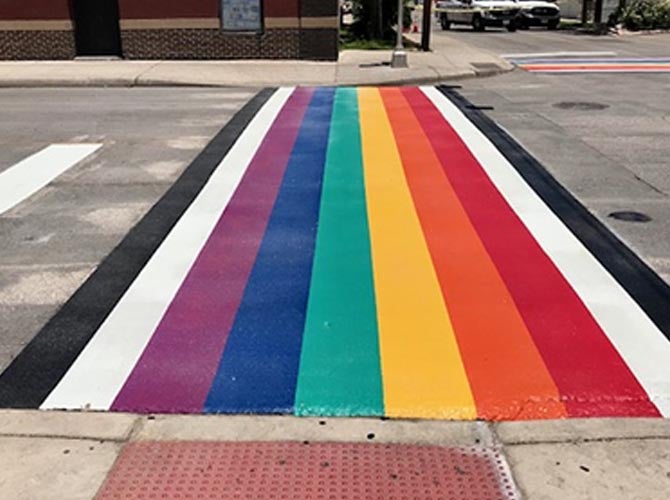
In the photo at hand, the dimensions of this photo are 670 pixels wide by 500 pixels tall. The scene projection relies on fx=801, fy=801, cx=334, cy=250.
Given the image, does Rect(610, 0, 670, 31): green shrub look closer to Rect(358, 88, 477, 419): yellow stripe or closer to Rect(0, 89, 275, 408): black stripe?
Rect(358, 88, 477, 419): yellow stripe

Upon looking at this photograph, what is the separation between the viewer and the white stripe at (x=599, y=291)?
15.2 ft

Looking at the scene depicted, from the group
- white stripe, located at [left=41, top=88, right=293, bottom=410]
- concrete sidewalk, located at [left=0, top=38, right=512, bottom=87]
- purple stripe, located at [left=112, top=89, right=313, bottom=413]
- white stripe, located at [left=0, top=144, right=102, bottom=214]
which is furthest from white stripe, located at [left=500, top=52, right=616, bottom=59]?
purple stripe, located at [left=112, top=89, right=313, bottom=413]

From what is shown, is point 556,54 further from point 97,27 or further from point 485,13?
point 485,13

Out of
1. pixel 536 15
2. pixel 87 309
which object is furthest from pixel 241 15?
pixel 536 15

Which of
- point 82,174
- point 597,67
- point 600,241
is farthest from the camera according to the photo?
point 597,67

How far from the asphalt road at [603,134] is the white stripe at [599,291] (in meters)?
0.50

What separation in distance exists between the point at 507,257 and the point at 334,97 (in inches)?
365

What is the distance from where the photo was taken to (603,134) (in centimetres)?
1152

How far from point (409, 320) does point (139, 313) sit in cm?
183

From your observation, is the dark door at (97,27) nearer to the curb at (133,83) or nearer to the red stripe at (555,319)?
the curb at (133,83)

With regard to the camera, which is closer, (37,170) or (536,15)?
(37,170)

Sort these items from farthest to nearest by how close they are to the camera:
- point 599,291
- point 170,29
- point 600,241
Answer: point 170,29
point 600,241
point 599,291

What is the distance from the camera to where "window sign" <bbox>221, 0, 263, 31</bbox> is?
19969 mm

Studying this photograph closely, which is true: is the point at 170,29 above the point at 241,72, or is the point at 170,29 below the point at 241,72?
above
